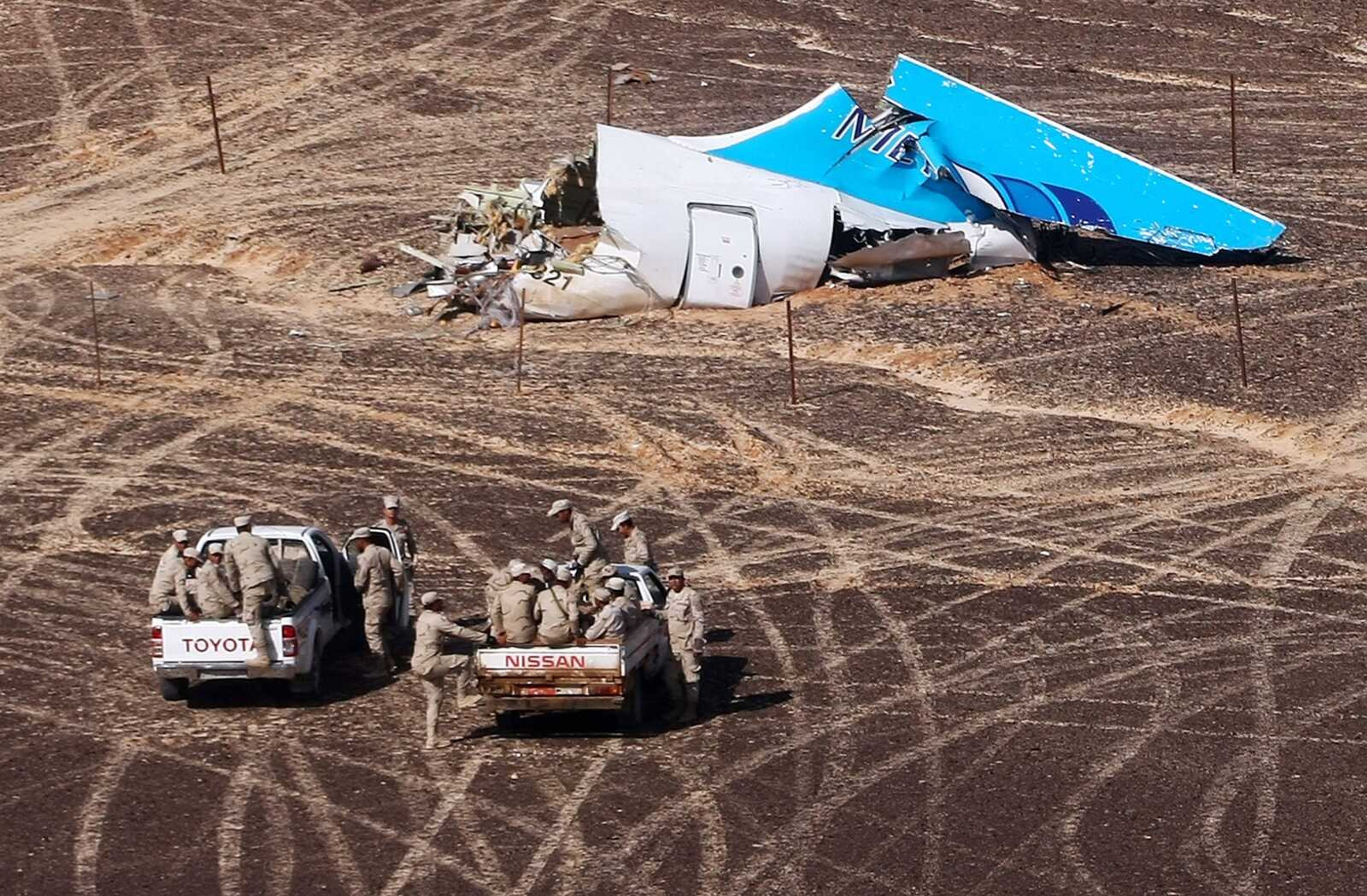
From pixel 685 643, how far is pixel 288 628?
3449 mm

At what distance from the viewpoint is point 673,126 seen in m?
39.3

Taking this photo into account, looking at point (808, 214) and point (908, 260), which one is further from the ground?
point (808, 214)

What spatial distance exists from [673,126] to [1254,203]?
10354 mm

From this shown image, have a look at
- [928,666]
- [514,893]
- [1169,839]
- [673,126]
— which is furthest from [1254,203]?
[514,893]

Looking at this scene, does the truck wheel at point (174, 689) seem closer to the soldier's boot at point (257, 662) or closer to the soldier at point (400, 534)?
the soldier's boot at point (257, 662)

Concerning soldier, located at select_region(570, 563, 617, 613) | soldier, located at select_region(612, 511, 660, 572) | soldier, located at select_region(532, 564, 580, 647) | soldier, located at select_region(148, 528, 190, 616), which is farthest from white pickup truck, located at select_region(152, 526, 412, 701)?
soldier, located at select_region(532, 564, 580, 647)

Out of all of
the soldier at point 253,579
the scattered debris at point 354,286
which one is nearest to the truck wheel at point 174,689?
the soldier at point 253,579

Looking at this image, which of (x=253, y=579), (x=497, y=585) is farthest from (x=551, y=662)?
(x=253, y=579)

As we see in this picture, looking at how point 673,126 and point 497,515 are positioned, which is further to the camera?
point 673,126

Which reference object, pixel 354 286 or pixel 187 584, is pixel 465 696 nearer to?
pixel 187 584

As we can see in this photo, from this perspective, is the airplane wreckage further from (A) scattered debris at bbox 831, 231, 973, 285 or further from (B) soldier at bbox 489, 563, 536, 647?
(B) soldier at bbox 489, 563, 536, 647

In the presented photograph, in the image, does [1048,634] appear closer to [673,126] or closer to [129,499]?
[129,499]

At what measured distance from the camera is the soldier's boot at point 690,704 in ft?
62.1

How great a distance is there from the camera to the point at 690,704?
62.4ft
